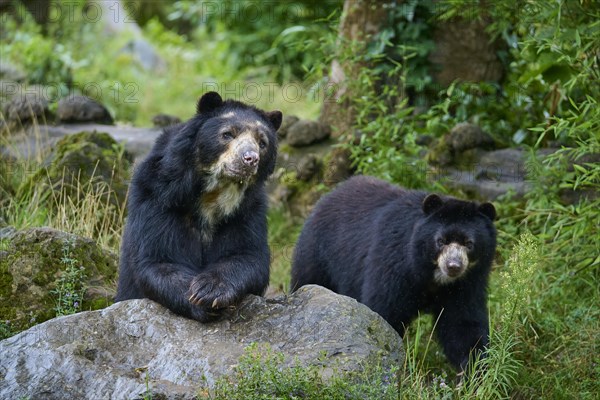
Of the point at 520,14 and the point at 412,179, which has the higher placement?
the point at 520,14

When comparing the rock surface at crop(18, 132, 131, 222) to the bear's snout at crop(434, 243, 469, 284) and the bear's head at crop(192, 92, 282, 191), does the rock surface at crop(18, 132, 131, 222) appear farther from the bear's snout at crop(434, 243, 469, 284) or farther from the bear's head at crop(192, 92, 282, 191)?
the bear's snout at crop(434, 243, 469, 284)

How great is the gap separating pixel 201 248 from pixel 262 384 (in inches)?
62.4

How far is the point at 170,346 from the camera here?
5.48 meters

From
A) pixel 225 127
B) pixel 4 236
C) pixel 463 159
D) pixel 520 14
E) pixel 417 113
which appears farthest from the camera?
pixel 417 113

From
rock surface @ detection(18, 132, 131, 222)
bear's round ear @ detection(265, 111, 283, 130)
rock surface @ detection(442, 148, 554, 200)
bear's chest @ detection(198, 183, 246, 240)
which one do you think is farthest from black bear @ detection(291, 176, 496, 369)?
rock surface @ detection(18, 132, 131, 222)

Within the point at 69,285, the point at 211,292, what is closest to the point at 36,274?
the point at 69,285

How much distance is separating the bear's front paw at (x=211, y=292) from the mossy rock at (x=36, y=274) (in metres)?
1.26

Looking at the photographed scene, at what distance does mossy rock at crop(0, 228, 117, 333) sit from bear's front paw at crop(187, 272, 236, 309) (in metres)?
1.26

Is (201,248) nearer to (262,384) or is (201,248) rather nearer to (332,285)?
(262,384)

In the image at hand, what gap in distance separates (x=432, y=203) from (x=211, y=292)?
230 cm

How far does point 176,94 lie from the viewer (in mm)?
17828

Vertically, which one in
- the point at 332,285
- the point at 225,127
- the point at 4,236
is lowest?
the point at 332,285

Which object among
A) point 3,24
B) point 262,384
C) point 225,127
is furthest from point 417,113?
point 3,24

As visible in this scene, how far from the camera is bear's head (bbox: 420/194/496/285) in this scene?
7160mm
